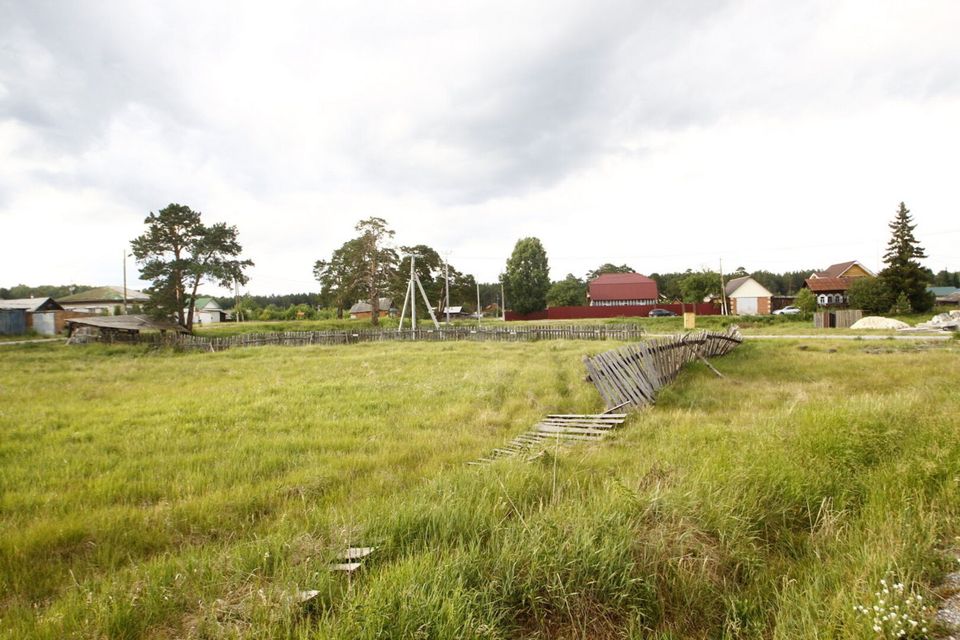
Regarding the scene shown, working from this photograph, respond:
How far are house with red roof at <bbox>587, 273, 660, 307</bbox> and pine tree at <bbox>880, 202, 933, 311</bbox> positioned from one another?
77.2ft

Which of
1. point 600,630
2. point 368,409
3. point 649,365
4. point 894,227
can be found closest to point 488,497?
point 600,630

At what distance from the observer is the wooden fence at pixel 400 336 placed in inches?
1046

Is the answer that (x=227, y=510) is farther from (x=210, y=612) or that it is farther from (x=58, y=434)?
(x=58, y=434)

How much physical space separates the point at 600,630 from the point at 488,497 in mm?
1514

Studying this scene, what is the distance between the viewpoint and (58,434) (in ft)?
24.9

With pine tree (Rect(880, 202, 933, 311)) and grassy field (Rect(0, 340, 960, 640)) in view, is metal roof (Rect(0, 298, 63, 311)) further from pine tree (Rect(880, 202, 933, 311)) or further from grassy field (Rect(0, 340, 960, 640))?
pine tree (Rect(880, 202, 933, 311))

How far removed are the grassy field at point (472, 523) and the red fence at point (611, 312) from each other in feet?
149

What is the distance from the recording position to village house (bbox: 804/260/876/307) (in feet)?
167

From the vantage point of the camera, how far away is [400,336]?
29.3 m

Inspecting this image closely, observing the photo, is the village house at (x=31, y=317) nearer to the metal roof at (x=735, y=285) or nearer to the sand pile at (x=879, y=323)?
the sand pile at (x=879, y=323)

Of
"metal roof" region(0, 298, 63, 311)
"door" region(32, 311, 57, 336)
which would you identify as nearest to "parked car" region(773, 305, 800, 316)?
"door" region(32, 311, 57, 336)

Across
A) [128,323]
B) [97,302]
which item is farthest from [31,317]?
[97,302]

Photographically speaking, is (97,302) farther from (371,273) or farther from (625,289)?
(625,289)

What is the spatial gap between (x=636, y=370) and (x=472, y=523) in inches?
292
